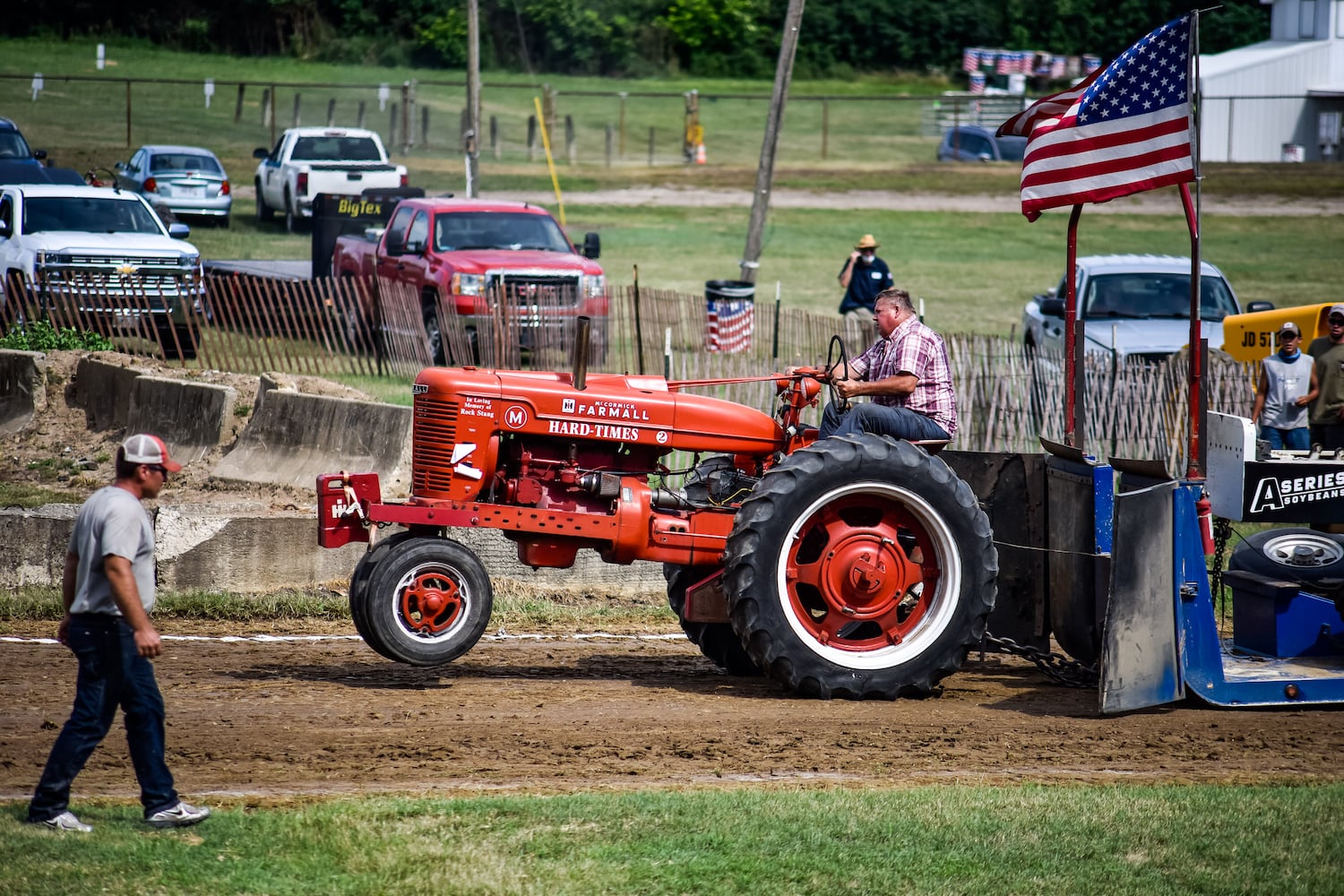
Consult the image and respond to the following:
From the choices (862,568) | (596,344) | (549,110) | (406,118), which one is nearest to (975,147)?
(549,110)

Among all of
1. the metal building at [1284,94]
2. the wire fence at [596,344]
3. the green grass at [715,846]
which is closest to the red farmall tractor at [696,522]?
the green grass at [715,846]

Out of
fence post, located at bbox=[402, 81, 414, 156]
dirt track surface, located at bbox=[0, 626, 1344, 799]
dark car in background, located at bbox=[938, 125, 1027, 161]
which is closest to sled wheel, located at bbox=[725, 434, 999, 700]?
dirt track surface, located at bbox=[0, 626, 1344, 799]

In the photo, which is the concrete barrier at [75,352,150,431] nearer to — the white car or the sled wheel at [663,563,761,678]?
the sled wheel at [663,563,761,678]

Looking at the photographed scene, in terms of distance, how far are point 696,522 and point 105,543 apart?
10.8ft

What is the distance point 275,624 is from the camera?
995 centimetres

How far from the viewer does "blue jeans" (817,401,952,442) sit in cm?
824

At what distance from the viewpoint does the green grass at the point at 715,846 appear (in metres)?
5.39

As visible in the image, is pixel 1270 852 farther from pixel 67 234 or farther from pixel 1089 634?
pixel 67 234

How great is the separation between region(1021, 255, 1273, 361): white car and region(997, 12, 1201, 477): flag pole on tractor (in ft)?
31.8

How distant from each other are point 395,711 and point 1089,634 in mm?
3498

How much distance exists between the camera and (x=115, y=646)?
582 centimetres

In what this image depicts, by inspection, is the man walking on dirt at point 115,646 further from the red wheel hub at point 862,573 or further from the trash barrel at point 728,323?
the trash barrel at point 728,323

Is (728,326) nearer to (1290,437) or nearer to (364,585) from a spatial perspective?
(1290,437)

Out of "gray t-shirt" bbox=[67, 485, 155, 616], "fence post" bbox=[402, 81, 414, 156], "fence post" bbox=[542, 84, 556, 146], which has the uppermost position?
"fence post" bbox=[542, 84, 556, 146]
